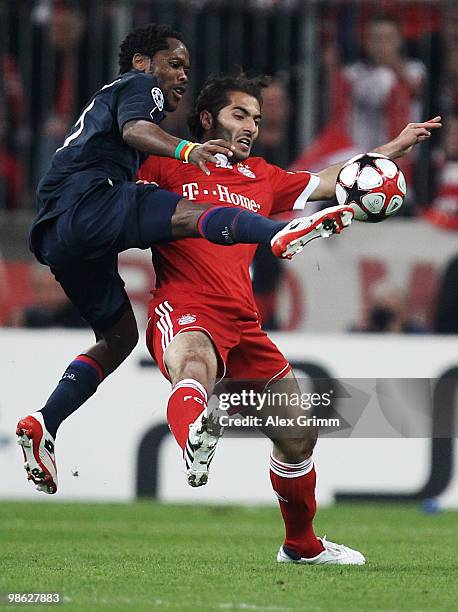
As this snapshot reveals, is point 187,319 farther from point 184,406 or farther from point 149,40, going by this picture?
point 149,40

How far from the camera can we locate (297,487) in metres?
7.68

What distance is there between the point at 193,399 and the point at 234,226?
885mm

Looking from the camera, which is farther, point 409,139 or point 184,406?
point 409,139

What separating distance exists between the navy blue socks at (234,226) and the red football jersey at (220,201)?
1.63 feet

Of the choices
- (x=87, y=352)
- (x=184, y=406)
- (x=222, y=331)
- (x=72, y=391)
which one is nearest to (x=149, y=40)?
(x=222, y=331)

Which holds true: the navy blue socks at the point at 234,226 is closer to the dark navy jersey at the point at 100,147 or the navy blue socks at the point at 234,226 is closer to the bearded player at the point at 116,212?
the bearded player at the point at 116,212

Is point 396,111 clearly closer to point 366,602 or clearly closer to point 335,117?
point 335,117

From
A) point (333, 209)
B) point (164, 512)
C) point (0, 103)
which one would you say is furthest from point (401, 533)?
point (0, 103)

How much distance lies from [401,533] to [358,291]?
453cm

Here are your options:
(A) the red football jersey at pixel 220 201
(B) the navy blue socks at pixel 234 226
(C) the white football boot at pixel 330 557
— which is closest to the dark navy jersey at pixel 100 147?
(A) the red football jersey at pixel 220 201

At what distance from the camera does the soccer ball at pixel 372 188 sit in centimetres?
685

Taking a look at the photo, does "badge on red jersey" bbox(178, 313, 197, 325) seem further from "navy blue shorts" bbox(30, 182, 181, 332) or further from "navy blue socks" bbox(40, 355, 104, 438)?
"navy blue socks" bbox(40, 355, 104, 438)

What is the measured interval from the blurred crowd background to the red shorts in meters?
6.48

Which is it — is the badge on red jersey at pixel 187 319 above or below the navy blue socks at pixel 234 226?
below
